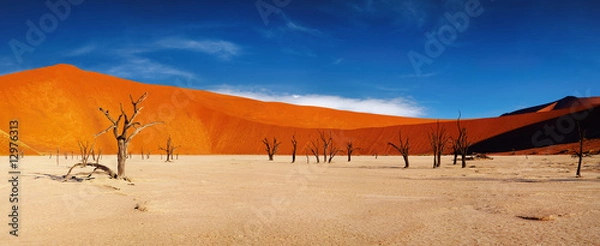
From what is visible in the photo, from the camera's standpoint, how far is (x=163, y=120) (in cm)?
7912

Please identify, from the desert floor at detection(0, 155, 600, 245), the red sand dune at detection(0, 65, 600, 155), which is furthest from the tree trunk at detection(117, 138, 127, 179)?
the red sand dune at detection(0, 65, 600, 155)

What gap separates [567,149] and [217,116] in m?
63.9

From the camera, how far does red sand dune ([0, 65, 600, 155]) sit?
212 feet

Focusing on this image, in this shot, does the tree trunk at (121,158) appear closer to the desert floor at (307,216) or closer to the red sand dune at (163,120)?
the desert floor at (307,216)

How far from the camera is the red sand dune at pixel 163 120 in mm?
64750

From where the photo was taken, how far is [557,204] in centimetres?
857

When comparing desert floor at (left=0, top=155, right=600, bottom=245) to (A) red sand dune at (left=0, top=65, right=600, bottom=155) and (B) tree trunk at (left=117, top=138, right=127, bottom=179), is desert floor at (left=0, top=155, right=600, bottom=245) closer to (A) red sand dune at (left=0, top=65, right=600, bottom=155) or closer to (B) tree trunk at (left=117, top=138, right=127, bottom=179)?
(B) tree trunk at (left=117, top=138, right=127, bottom=179)

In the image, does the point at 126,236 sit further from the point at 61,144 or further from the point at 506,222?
the point at 61,144

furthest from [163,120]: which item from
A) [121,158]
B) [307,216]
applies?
[307,216]

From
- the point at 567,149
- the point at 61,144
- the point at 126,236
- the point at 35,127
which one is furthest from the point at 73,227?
the point at 35,127

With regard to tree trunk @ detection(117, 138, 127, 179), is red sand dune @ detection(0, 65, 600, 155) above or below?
above

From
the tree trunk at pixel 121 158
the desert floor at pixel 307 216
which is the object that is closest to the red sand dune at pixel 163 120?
the tree trunk at pixel 121 158

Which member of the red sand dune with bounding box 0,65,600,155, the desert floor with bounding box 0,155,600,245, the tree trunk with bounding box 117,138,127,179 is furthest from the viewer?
the red sand dune with bounding box 0,65,600,155

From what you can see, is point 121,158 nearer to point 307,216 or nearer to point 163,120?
point 307,216
